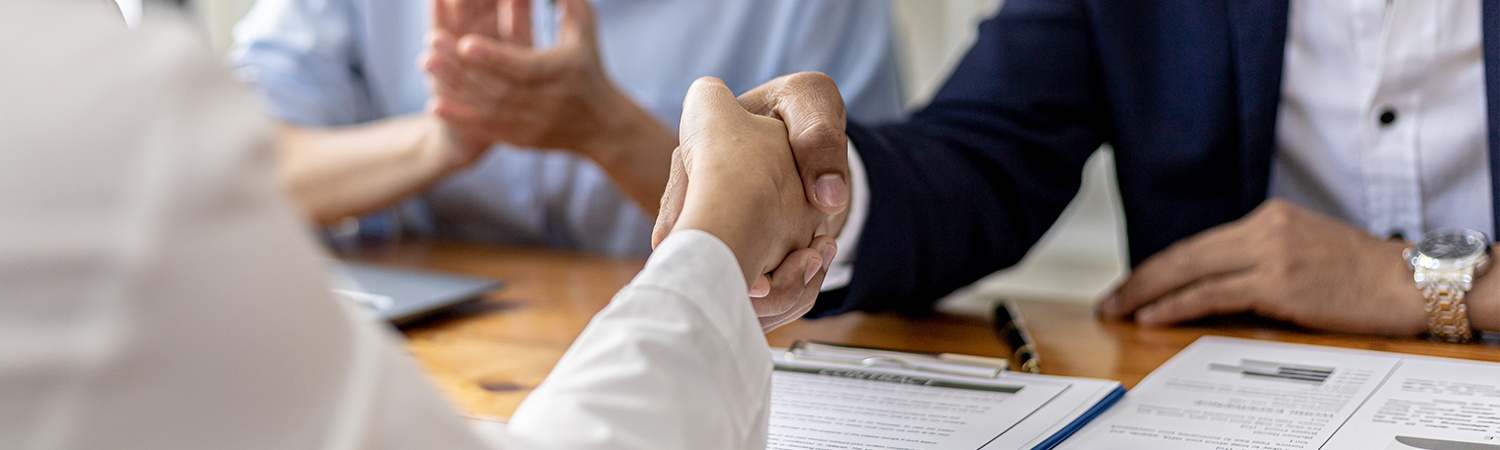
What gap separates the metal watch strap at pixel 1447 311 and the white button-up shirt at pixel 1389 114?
0.17 meters

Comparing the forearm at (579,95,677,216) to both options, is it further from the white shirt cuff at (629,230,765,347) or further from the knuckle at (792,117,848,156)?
the white shirt cuff at (629,230,765,347)

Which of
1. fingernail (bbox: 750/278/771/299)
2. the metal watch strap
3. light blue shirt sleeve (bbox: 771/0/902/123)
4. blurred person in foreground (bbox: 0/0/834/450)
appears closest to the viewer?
blurred person in foreground (bbox: 0/0/834/450)

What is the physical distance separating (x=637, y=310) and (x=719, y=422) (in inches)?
1.6

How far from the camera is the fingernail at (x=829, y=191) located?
1.57 ft

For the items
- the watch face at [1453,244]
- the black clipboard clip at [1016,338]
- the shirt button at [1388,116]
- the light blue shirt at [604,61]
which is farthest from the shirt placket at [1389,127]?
the light blue shirt at [604,61]

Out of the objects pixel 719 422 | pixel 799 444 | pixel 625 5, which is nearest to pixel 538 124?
pixel 625 5

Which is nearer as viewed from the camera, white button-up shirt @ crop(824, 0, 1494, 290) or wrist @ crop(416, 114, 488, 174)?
white button-up shirt @ crop(824, 0, 1494, 290)

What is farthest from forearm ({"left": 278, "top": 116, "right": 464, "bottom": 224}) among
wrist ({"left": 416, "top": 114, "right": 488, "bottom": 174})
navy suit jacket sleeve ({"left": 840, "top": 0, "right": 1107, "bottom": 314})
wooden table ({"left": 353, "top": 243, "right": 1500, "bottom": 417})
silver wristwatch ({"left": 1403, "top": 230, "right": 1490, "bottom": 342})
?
silver wristwatch ({"left": 1403, "top": 230, "right": 1490, "bottom": 342})

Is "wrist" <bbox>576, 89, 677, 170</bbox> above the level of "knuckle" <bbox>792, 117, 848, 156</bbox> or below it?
below

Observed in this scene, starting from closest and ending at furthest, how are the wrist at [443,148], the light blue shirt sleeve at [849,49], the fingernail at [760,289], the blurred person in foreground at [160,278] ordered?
the blurred person in foreground at [160,278] → the fingernail at [760,289] → the wrist at [443,148] → the light blue shirt sleeve at [849,49]

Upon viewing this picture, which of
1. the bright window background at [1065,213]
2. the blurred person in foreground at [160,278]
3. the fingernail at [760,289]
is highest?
the blurred person in foreground at [160,278]

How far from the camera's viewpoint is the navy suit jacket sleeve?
28.4 inches

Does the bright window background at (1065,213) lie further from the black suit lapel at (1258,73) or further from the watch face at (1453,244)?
the watch face at (1453,244)

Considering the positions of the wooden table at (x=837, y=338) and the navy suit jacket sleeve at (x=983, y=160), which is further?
the navy suit jacket sleeve at (x=983, y=160)
